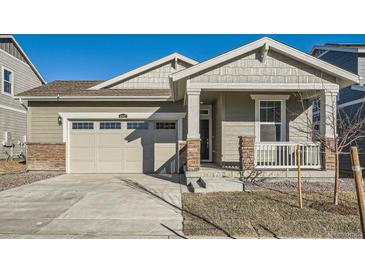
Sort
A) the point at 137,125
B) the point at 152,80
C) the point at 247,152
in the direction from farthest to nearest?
1. the point at 152,80
2. the point at 137,125
3. the point at 247,152

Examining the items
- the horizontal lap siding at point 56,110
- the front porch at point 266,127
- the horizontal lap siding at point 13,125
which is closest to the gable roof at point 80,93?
the horizontal lap siding at point 56,110

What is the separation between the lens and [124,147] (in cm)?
1243

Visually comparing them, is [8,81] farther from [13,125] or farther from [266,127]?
[266,127]

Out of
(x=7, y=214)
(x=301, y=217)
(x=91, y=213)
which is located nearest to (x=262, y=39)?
(x=301, y=217)

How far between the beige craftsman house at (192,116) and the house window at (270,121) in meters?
0.04

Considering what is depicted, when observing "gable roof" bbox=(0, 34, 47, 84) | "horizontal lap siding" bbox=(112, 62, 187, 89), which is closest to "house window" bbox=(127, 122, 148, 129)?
"horizontal lap siding" bbox=(112, 62, 187, 89)

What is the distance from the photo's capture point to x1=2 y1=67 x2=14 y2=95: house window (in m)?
17.4

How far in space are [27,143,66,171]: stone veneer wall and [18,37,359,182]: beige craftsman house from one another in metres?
0.05

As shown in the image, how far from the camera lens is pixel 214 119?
1259cm

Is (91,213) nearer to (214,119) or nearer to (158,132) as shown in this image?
(158,132)

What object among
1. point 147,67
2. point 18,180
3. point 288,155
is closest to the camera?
point 288,155

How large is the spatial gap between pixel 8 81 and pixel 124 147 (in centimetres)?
1100

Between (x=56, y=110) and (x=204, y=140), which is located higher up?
(x=56, y=110)

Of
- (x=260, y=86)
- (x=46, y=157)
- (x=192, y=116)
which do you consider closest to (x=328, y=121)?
(x=260, y=86)
